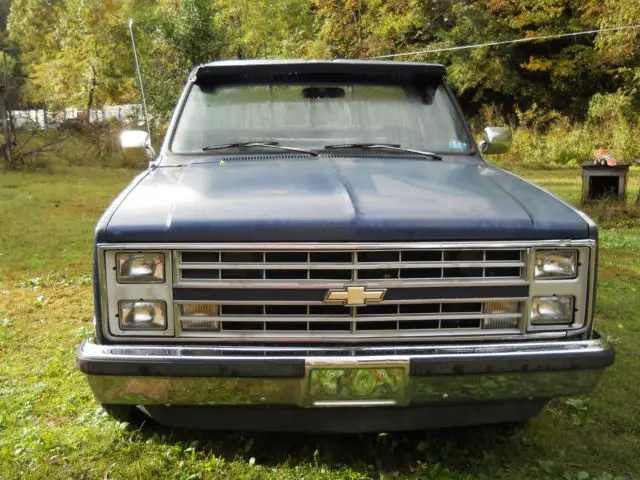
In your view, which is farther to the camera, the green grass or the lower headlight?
the green grass

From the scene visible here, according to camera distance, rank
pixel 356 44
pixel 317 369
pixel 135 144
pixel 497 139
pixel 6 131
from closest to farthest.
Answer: pixel 317 369
pixel 135 144
pixel 497 139
pixel 6 131
pixel 356 44

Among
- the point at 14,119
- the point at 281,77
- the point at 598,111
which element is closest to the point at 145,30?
the point at 14,119

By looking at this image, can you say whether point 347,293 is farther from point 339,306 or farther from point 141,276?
point 141,276

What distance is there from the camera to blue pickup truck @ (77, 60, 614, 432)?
262 cm

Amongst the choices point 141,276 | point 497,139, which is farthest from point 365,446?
point 497,139

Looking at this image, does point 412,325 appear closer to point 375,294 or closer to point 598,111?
point 375,294

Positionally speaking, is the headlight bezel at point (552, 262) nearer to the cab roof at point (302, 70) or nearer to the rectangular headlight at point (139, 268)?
the rectangular headlight at point (139, 268)

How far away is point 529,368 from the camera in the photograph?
2701 mm

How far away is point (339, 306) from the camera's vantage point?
2.71 m

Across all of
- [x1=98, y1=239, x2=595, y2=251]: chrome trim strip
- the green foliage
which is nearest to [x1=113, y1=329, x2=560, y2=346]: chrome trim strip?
[x1=98, y1=239, x2=595, y2=251]: chrome trim strip

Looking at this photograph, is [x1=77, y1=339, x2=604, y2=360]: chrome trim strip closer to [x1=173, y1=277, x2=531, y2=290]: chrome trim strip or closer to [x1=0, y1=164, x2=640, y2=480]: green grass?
[x1=173, y1=277, x2=531, y2=290]: chrome trim strip

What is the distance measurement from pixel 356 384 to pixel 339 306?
31cm

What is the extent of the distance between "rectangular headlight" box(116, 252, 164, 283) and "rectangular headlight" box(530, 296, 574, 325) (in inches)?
59.1

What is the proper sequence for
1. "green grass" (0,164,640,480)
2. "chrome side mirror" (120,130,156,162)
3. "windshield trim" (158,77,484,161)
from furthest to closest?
1. "chrome side mirror" (120,130,156,162)
2. "windshield trim" (158,77,484,161)
3. "green grass" (0,164,640,480)
